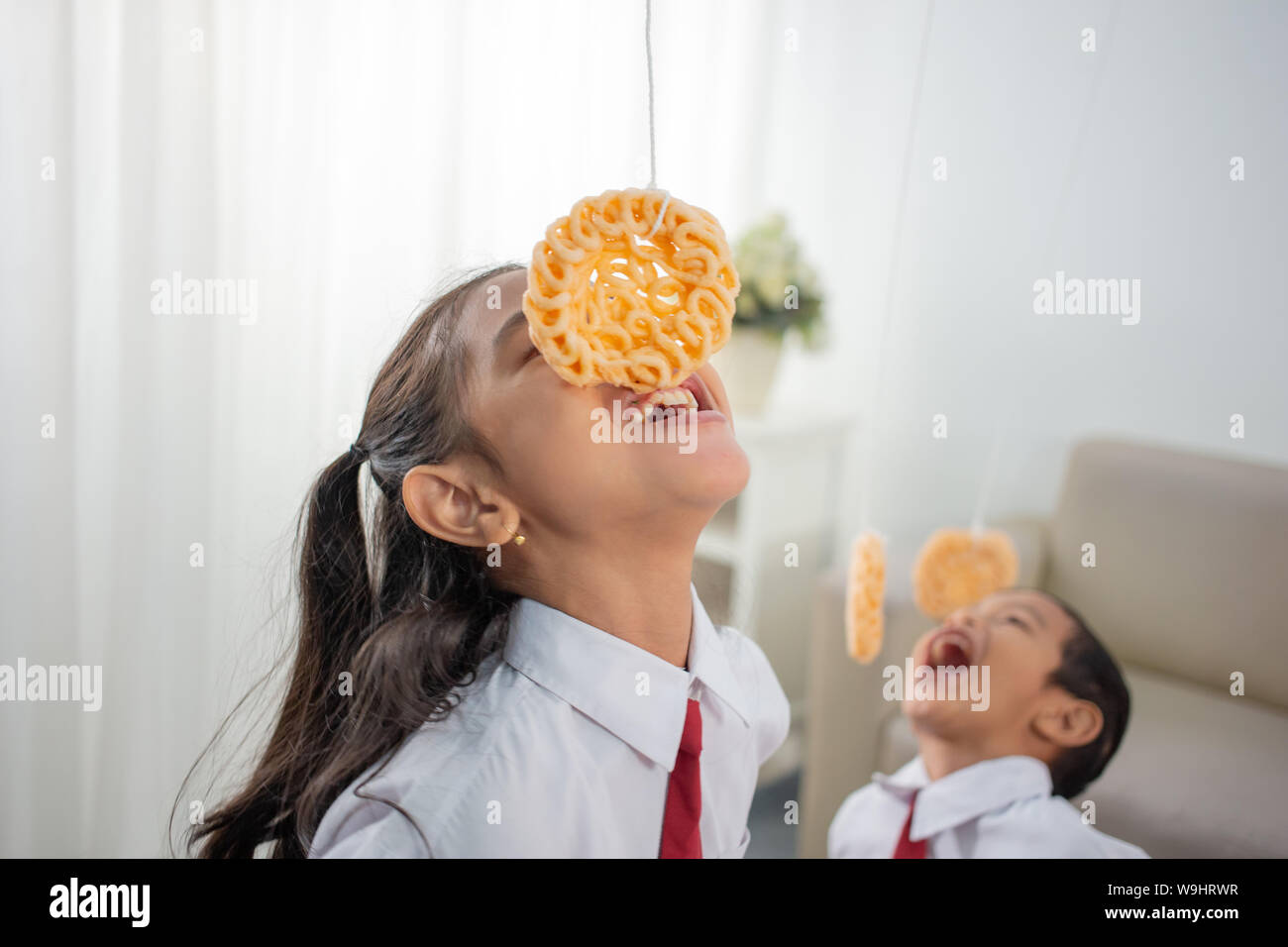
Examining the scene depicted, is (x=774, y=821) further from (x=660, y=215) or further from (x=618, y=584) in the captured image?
(x=660, y=215)

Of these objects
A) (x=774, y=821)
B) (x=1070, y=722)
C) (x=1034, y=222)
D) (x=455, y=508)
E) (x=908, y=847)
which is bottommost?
(x=774, y=821)

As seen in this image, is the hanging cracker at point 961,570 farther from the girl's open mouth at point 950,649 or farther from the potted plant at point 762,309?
the potted plant at point 762,309

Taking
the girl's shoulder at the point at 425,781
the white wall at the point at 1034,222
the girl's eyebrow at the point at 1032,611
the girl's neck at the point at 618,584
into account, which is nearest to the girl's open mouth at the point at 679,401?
the girl's neck at the point at 618,584

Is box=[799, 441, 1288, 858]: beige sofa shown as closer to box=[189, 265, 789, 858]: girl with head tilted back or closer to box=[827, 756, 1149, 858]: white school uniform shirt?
box=[827, 756, 1149, 858]: white school uniform shirt

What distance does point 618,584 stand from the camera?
2.80 ft

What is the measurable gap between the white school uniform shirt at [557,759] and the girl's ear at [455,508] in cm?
7

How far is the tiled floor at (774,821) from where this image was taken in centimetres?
196

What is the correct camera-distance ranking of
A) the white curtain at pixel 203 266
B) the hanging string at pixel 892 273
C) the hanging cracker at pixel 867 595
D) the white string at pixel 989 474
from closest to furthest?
the hanging cracker at pixel 867 595
the white curtain at pixel 203 266
the hanging string at pixel 892 273
the white string at pixel 989 474

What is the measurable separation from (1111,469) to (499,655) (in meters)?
1.57

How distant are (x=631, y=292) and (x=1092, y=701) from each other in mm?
941

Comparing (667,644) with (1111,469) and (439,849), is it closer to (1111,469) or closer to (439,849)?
(439,849)

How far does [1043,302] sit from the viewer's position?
7.36 feet

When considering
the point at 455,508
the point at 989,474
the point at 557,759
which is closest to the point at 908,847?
the point at 557,759
